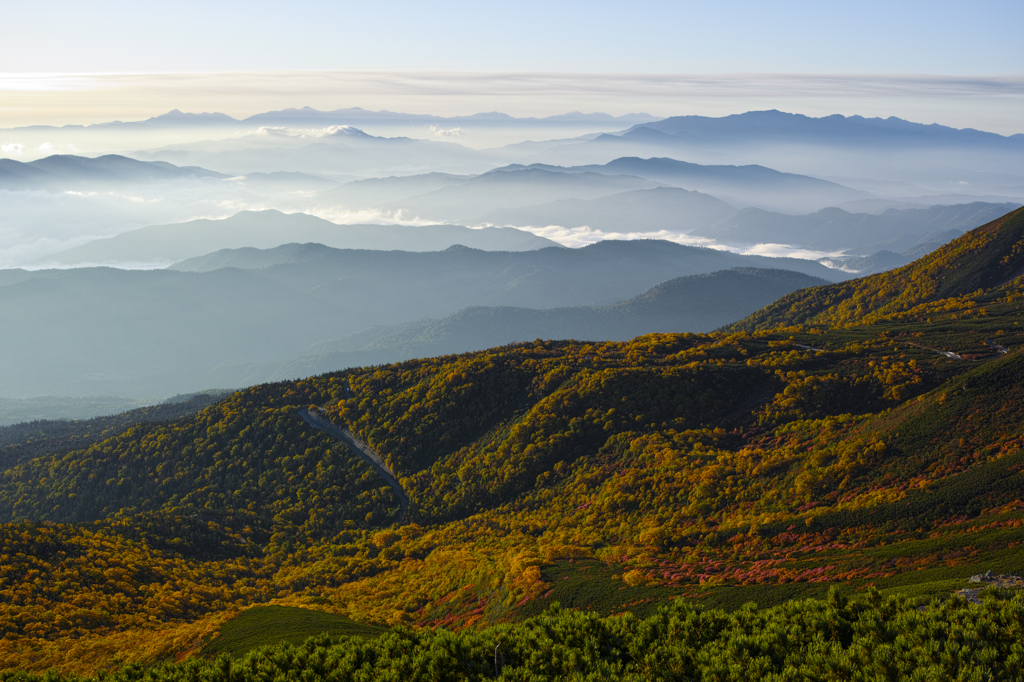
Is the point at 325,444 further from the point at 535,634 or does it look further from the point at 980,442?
the point at 980,442

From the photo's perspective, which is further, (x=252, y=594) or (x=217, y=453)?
(x=217, y=453)

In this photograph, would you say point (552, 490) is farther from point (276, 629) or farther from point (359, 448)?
point (276, 629)

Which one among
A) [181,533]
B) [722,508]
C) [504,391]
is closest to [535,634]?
[722,508]

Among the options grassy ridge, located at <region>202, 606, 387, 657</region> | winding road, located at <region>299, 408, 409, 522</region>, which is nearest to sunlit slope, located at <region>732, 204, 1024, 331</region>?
winding road, located at <region>299, 408, 409, 522</region>

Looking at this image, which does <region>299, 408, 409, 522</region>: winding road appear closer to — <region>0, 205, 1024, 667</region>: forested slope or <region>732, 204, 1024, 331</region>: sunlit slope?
<region>0, 205, 1024, 667</region>: forested slope

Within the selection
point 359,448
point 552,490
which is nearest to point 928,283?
point 552,490
